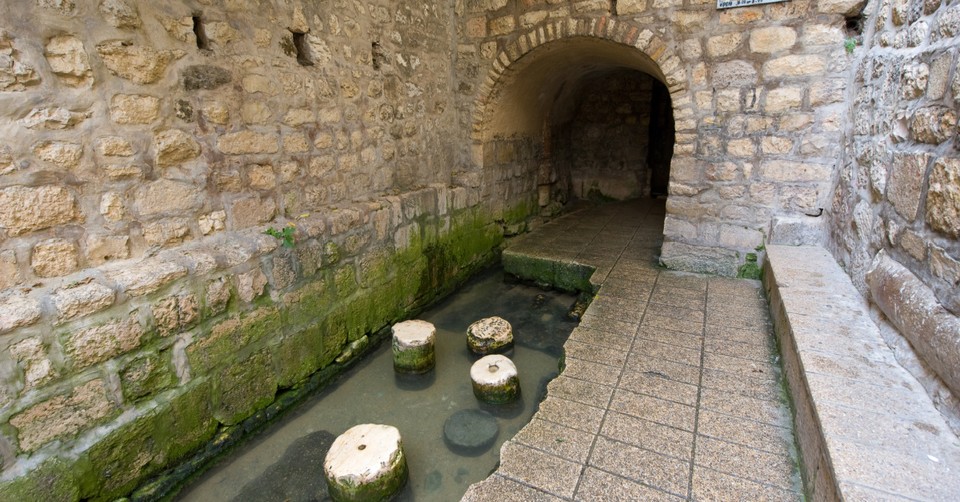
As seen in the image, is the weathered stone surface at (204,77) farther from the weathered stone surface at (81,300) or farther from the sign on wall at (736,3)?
the sign on wall at (736,3)

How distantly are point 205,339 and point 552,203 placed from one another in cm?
492

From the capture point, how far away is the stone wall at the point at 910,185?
166 centimetres

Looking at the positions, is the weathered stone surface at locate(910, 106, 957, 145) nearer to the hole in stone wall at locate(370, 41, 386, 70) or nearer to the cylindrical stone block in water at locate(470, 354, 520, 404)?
the cylindrical stone block in water at locate(470, 354, 520, 404)

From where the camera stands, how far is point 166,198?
7.59 feet

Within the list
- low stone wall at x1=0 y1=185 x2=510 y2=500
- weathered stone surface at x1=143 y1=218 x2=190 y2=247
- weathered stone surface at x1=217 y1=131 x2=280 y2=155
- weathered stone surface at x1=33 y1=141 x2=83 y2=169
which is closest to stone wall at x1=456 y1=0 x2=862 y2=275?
low stone wall at x1=0 y1=185 x2=510 y2=500

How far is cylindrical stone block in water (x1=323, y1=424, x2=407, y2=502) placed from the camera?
2.17m

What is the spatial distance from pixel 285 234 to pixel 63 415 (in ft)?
4.42

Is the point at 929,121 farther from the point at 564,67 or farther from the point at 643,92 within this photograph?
the point at 643,92

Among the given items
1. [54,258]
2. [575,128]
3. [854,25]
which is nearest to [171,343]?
[54,258]

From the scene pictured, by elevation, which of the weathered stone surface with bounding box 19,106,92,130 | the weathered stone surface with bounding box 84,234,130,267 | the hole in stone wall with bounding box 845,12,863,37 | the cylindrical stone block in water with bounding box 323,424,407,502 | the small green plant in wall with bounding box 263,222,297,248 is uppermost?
the hole in stone wall with bounding box 845,12,863,37

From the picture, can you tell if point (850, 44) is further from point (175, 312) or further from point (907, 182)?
point (175, 312)

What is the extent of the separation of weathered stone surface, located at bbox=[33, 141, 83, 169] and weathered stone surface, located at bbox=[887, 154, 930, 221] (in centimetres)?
358

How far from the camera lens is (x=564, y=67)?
16.8 ft

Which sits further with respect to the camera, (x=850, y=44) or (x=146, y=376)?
(x=850, y=44)
